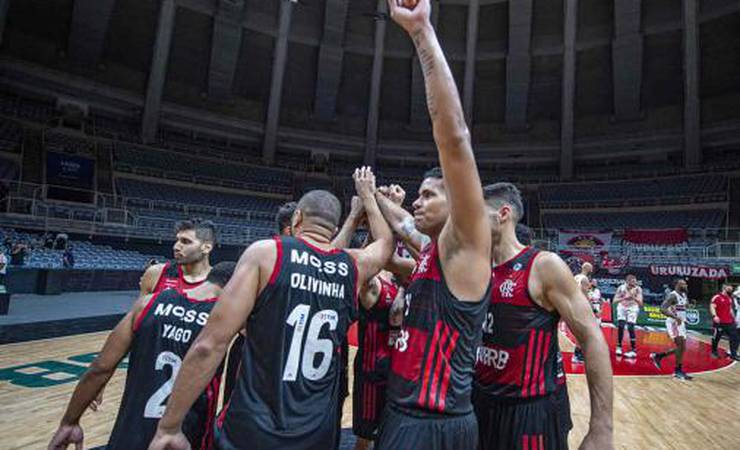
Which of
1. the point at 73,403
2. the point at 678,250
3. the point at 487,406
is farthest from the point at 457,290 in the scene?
the point at 678,250

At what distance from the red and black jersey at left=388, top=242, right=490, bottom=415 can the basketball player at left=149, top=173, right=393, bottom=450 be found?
1.28 ft

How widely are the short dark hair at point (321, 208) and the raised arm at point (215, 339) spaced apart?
0.31m

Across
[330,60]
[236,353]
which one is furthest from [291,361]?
[330,60]

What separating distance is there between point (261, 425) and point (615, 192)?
2963 cm

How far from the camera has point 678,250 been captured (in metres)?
19.6

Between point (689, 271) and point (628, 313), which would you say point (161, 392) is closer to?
point (628, 313)

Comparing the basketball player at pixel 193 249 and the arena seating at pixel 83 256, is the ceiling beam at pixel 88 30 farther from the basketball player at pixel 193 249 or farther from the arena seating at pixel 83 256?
the basketball player at pixel 193 249

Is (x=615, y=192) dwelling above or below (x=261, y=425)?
above

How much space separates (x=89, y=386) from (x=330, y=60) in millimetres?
26867

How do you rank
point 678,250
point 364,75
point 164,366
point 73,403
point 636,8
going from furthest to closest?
point 364,75
point 636,8
point 678,250
point 164,366
point 73,403

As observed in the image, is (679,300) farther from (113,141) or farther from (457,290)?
(113,141)

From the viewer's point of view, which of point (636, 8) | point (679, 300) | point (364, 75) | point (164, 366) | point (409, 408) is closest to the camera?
point (409, 408)

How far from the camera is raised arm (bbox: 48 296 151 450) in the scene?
2.04 m

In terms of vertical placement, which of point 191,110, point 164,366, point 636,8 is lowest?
point 164,366
